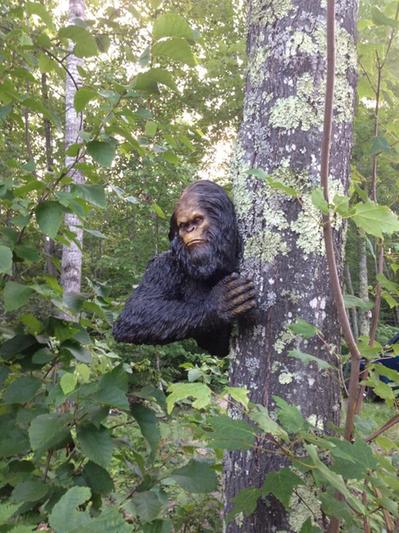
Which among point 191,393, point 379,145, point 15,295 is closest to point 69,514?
point 191,393

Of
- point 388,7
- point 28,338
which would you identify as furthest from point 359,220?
point 28,338

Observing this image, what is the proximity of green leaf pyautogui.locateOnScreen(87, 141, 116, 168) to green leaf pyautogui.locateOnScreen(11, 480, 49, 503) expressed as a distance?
93cm

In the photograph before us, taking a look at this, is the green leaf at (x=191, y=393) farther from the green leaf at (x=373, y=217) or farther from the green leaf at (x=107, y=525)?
the green leaf at (x=373, y=217)

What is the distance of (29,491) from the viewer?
1.28 metres

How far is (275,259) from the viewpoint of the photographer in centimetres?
133

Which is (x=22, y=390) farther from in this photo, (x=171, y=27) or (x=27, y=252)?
(x=171, y=27)

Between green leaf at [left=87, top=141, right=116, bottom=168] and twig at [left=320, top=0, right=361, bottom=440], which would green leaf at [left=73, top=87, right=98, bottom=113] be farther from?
twig at [left=320, top=0, right=361, bottom=440]

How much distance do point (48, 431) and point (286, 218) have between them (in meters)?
0.87

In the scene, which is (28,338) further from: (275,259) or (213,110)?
(213,110)

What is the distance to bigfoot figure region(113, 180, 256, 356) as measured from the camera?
55.0 inches

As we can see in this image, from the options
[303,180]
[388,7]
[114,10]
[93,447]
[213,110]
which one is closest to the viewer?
[93,447]

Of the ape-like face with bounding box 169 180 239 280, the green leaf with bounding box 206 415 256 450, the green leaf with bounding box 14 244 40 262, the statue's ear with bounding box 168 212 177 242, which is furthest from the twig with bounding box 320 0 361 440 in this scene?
the green leaf with bounding box 14 244 40 262

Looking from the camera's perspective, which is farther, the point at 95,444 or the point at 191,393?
the point at 95,444

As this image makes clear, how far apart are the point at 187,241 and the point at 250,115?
1.49ft
